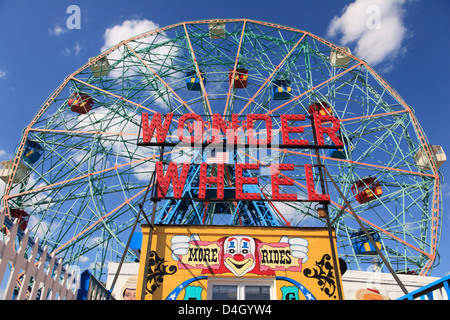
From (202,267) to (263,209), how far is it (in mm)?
10937

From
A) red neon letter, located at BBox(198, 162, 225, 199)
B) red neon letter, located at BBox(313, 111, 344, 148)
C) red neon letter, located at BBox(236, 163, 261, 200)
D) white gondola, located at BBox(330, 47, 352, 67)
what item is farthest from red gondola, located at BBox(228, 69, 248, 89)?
red neon letter, located at BBox(198, 162, 225, 199)

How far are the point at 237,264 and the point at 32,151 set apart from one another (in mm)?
20755

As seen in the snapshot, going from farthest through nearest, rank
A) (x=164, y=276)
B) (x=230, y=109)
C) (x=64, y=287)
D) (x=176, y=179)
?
1. (x=230, y=109)
2. (x=176, y=179)
3. (x=164, y=276)
4. (x=64, y=287)

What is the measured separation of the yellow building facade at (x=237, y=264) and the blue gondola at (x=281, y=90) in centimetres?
1764

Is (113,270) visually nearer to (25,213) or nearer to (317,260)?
(25,213)

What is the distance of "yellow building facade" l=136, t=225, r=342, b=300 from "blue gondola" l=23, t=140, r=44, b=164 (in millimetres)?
18624

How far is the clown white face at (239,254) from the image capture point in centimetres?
977

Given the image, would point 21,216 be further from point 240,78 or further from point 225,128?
point 225,128

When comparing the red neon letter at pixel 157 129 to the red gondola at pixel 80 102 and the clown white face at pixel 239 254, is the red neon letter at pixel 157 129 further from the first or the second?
the red gondola at pixel 80 102

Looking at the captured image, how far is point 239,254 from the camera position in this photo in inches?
392

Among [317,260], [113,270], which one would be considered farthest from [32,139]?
[317,260]

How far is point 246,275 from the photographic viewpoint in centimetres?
966

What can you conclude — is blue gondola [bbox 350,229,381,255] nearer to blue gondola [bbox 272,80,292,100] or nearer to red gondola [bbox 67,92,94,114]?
blue gondola [bbox 272,80,292,100]

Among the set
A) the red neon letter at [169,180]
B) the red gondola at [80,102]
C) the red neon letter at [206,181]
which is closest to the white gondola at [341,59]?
the red neon letter at [206,181]
